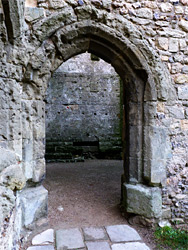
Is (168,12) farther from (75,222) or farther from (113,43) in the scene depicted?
(75,222)

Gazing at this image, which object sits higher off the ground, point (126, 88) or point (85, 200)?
point (126, 88)

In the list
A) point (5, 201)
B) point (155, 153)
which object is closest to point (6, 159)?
point (5, 201)

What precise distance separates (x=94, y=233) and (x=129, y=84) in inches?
87.4

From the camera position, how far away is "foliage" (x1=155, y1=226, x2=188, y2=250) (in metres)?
2.84

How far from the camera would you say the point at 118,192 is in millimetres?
4602

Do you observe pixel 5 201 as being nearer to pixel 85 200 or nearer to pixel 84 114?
pixel 85 200

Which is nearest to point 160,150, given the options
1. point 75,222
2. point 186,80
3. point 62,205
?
point 186,80

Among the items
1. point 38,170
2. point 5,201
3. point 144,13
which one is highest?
point 144,13

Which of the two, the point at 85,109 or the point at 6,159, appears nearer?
the point at 6,159

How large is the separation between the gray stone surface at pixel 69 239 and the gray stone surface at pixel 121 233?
1.37 ft

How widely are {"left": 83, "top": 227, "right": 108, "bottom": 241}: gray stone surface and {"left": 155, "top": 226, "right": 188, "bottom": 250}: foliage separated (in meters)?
0.75

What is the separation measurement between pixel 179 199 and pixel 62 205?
6.54 ft

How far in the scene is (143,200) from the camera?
325 centimetres

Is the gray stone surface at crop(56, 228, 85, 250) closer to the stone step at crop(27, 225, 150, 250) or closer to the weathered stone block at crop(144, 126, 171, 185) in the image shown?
the stone step at crop(27, 225, 150, 250)
